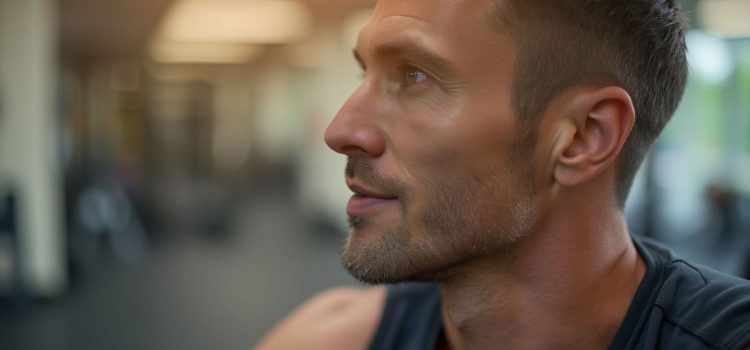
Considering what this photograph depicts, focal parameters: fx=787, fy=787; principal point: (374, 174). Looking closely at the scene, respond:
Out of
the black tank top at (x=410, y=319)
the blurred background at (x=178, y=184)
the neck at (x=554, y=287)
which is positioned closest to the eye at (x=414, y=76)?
the neck at (x=554, y=287)

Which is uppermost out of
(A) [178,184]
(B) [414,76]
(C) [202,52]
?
(C) [202,52]

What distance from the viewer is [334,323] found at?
1221 millimetres

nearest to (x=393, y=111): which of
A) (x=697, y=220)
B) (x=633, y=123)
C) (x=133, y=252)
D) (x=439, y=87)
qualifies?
(x=439, y=87)

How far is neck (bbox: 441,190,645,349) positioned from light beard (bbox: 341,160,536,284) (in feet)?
0.11

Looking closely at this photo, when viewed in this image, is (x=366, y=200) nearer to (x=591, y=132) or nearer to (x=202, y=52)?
(x=591, y=132)

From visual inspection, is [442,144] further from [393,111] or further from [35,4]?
[35,4]

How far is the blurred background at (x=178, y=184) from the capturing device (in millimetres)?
5227

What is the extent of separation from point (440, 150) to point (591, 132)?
192mm

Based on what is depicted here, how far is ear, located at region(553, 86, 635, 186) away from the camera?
0.94m

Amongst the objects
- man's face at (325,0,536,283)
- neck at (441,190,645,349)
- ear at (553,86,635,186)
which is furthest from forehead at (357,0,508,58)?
neck at (441,190,645,349)

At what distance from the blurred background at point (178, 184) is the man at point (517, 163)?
13.5 inches

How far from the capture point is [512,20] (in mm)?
930

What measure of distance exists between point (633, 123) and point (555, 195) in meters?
0.13

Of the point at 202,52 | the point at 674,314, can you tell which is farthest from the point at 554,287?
the point at 202,52
